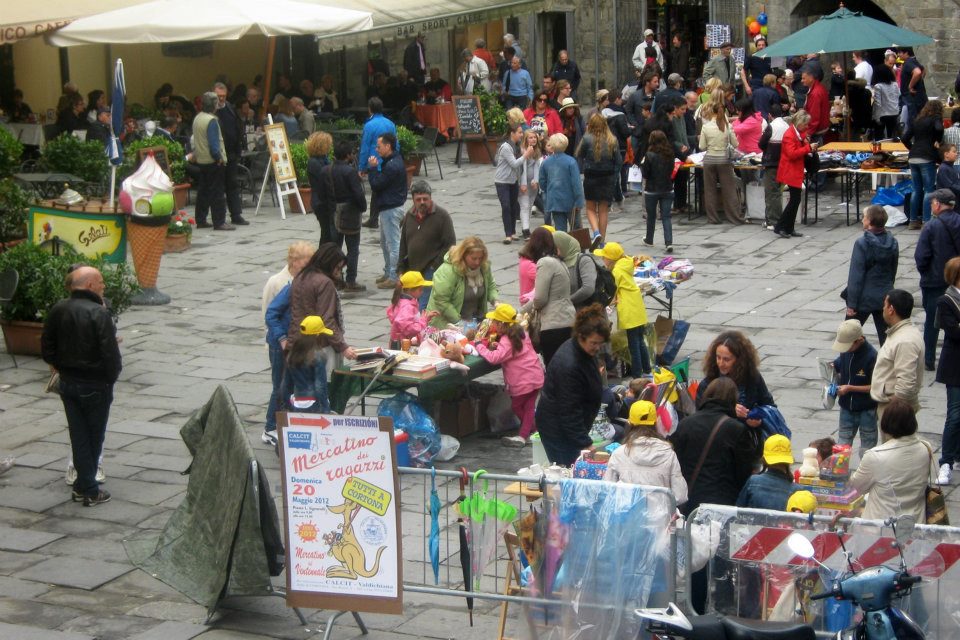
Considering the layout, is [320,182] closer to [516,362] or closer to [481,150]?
[516,362]

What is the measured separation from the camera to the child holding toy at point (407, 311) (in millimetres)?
10359

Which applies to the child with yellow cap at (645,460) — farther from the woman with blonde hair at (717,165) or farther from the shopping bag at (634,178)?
the shopping bag at (634,178)

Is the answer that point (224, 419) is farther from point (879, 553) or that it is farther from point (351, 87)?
point (351, 87)

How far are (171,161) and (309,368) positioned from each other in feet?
30.8

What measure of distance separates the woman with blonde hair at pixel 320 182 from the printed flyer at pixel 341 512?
25.0ft

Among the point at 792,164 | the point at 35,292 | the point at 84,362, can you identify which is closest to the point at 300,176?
the point at 792,164

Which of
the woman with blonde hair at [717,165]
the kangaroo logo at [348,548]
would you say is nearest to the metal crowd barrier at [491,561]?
the kangaroo logo at [348,548]

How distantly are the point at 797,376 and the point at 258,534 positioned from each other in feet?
18.7

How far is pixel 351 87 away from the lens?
27234mm

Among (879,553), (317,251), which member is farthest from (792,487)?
(317,251)

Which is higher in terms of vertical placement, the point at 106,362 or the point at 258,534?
the point at 106,362

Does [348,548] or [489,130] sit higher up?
[489,130]

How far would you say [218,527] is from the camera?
7.47 metres

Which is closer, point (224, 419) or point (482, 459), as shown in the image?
point (224, 419)
